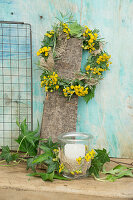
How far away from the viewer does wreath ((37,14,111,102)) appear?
128 centimetres

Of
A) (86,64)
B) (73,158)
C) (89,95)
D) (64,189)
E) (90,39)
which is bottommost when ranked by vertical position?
(64,189)

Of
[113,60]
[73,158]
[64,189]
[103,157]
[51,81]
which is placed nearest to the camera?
[64,189]

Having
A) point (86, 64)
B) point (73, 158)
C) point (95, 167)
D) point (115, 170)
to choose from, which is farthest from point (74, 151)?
point (86, 64)

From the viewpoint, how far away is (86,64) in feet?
4.45

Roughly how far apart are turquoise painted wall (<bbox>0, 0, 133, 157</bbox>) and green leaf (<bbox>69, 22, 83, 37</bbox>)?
6cm

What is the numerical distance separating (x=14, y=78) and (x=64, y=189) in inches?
29.3

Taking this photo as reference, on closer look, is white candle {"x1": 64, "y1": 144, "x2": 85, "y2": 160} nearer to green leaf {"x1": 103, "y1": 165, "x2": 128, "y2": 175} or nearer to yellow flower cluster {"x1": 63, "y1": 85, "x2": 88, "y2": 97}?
green leaf {"x1": 103, "y1": 165, "x2": 128, "y2": 175}

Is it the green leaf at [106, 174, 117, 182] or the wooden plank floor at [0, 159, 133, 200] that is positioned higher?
the green leaf at [106, 174, 117, 182]

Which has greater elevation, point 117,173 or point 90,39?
point 90,39

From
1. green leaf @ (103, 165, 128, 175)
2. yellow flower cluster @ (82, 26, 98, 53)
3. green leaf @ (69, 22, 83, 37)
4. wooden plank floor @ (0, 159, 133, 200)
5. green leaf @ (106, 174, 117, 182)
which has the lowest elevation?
wooden plank floor @ (0, 159, 133, 200)

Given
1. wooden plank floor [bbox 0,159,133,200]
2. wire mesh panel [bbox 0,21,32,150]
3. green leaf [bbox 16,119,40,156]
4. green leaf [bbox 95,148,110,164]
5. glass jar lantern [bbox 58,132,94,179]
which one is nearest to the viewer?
wooden plank floor [bbox 0,159,133,200]

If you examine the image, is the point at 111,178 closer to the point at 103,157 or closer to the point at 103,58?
the point at 103,157

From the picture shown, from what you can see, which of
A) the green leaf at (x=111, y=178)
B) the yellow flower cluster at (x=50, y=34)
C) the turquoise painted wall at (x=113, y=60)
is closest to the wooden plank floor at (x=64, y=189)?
the green leaf at (x=111, y=178)

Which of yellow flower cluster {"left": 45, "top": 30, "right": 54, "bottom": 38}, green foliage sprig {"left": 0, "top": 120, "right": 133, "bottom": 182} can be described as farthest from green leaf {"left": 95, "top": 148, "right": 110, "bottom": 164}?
yellow flower cluster {"left": 45, "top": 30, "right": 54, "bottom": 38}
